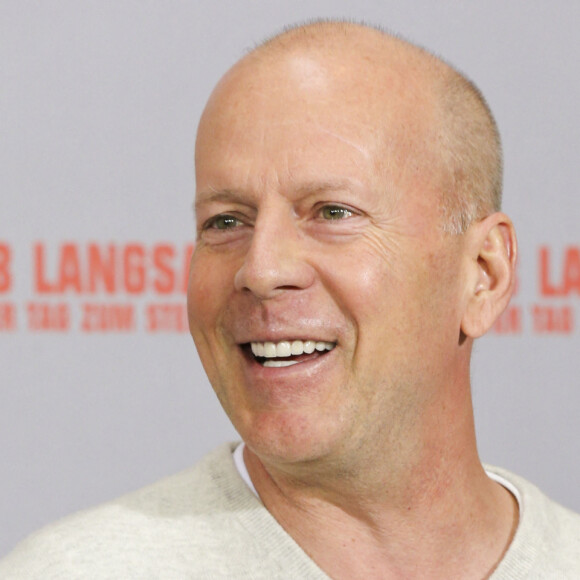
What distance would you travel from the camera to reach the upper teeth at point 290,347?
4.95 feet

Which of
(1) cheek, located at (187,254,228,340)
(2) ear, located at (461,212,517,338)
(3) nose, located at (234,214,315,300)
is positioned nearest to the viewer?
(3) nose, located at (234,214,315,300)

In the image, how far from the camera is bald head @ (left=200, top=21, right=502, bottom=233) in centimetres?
154

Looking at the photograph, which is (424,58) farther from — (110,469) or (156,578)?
(110,469)

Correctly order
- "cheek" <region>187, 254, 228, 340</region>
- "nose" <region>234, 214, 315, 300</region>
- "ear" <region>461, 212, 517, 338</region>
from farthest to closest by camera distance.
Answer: "ear" <region>461, 212, 517, 338</region>
"cheek" <region>187, 254, 228, 340</region>
"nose" <region>234, 214, 315, 300</region>

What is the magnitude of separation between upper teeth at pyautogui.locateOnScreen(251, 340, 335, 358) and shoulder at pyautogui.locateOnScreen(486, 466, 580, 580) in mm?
427

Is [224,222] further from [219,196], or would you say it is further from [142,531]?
[142,531]

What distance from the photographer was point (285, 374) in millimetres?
1504

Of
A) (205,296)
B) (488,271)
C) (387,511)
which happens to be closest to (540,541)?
(387,511)

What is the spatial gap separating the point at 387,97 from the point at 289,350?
36cm

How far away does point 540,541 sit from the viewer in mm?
1719

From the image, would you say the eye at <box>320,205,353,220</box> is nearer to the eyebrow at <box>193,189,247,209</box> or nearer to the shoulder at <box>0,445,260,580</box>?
the eyebrow at <box>193,189,247,209</box>

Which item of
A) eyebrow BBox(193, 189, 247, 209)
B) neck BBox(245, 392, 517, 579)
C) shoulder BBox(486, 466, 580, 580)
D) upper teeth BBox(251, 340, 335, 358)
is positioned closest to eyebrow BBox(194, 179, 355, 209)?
eyebrow BBox(193, 189, 247, 209)

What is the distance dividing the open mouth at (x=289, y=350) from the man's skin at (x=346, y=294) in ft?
0.04

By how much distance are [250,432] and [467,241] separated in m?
0.41
